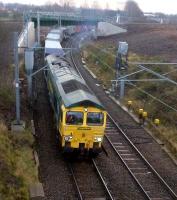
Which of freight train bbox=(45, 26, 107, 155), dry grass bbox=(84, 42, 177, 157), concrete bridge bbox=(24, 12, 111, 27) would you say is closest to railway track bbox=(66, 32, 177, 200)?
freight train bbox=(45, 26, 107, 155)

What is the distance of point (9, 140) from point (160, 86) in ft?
50.7

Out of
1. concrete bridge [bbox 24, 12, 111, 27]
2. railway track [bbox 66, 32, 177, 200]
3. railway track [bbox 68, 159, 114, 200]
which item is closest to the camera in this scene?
railway track [bbox 68, 159, 114, 200]

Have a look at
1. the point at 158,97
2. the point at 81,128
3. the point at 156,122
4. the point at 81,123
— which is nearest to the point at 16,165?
the point at 81,128

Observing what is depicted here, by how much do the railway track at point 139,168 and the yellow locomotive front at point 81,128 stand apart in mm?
2169

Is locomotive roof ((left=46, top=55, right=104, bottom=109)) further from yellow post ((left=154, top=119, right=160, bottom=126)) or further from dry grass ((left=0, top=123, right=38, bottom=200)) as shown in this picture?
yellow post ((left=154, top=119, right=160, bottom=126))

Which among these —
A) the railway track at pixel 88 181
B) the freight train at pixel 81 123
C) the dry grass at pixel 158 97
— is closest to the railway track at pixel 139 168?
the railway track at pixel 88 181

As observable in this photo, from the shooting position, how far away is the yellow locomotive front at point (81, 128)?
709 inches

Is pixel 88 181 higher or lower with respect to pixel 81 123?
lower

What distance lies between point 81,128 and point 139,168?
3.44 m

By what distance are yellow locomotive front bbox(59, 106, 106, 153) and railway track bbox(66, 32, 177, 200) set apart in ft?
7.12

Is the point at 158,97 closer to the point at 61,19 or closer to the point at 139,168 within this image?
the point at 139,168

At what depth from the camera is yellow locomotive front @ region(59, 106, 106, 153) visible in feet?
59.1

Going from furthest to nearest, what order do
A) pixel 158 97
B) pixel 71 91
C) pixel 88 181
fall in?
pixel 158 97 < pixel 71 91 < pixel 88 181

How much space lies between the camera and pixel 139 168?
19.0 meters
